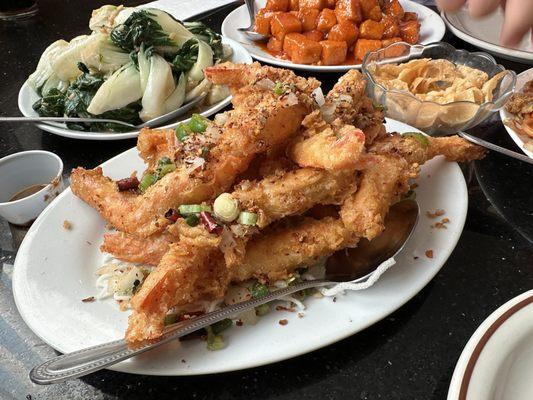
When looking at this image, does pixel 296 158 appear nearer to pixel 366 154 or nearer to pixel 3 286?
pixel 366 154

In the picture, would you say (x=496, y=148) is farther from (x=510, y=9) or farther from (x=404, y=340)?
(x=404, y=340)

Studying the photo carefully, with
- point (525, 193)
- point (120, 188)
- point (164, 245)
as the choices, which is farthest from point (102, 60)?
point (525, 193)

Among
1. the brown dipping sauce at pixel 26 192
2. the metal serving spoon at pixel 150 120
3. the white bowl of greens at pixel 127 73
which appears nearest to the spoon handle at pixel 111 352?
the brown dipping sauce at pixel 26 192

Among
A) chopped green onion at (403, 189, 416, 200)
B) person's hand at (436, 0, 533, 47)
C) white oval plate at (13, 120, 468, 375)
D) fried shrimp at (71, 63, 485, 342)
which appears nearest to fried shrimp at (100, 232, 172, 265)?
fried shrimp at (71, 63, 485, 342)

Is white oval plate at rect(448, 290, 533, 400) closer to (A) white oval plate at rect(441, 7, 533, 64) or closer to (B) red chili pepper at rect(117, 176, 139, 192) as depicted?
(B) red chili pepper at rect(117, 176, 139, 192)

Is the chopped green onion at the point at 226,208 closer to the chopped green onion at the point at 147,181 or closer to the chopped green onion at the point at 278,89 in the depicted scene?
the chopped green onion at the point at 147,181
